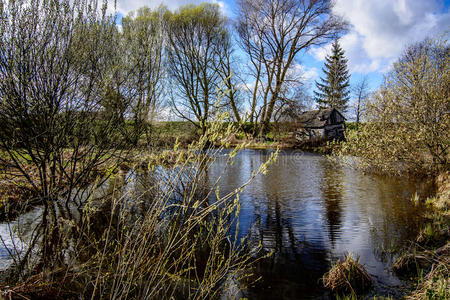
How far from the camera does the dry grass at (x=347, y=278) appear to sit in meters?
4.36

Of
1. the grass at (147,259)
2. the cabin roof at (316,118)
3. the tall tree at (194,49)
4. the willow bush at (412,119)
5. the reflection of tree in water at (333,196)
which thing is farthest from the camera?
the cabin roof at (316,118)

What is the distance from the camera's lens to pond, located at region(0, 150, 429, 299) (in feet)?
15.3

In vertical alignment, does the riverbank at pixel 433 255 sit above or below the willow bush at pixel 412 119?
below

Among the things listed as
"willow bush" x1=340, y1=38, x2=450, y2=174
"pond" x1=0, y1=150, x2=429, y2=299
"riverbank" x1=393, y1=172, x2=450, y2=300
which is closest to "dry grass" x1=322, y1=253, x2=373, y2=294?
"pond" x1=0, y1=150, x2=429, y2=299

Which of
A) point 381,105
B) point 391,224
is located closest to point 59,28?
point 391,224

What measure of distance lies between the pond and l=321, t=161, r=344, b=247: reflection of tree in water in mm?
10

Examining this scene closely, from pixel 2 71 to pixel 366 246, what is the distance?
728cm

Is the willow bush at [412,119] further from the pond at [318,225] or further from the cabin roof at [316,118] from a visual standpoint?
the cabin roof at [316,118]

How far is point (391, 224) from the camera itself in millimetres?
6930

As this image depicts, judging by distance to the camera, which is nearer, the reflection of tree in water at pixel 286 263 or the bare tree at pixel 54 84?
the reflection of tree in water at pixel 286 263

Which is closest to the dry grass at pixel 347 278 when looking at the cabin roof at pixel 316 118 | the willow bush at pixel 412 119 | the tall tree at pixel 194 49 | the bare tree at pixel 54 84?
the bare tree at pixel 54 84

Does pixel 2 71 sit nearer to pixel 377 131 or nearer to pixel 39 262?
pixel 39 262

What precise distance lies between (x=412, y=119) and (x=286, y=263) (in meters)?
6.44

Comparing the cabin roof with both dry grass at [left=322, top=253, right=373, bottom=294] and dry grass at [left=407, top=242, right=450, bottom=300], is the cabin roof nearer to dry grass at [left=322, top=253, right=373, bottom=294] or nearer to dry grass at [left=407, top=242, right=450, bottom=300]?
dry grass at [left=322, top=253, right=373, bottom=294]
